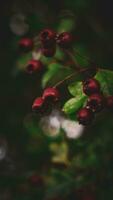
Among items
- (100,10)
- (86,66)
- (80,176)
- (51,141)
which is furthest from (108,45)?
(86,66)

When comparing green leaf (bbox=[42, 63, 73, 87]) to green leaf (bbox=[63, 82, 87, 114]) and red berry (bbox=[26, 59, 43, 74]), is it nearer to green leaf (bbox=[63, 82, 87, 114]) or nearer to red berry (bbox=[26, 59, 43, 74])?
red berry (bbox=[26, 59, 43, 74])

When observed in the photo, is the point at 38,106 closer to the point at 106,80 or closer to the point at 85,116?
the point at 85,116

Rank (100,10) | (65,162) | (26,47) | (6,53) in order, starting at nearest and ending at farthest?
1. (26,47)
2. (65,162)
3. (100,10)
4. (6,53)

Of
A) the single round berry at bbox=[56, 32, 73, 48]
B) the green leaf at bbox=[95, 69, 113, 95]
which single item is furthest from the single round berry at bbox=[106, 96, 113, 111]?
the single round berry at bbox=[56, 32, 73, 48]

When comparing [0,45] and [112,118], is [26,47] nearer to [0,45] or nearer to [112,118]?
[112,118]

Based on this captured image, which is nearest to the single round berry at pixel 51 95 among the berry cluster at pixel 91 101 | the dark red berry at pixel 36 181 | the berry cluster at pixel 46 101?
the berry cluster at pixel 46 101

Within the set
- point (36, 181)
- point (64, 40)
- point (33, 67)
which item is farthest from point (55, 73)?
point (36, 181)

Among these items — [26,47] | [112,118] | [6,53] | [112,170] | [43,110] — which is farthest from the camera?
[6,53]

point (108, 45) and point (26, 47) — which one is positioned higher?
point (26, 47)
